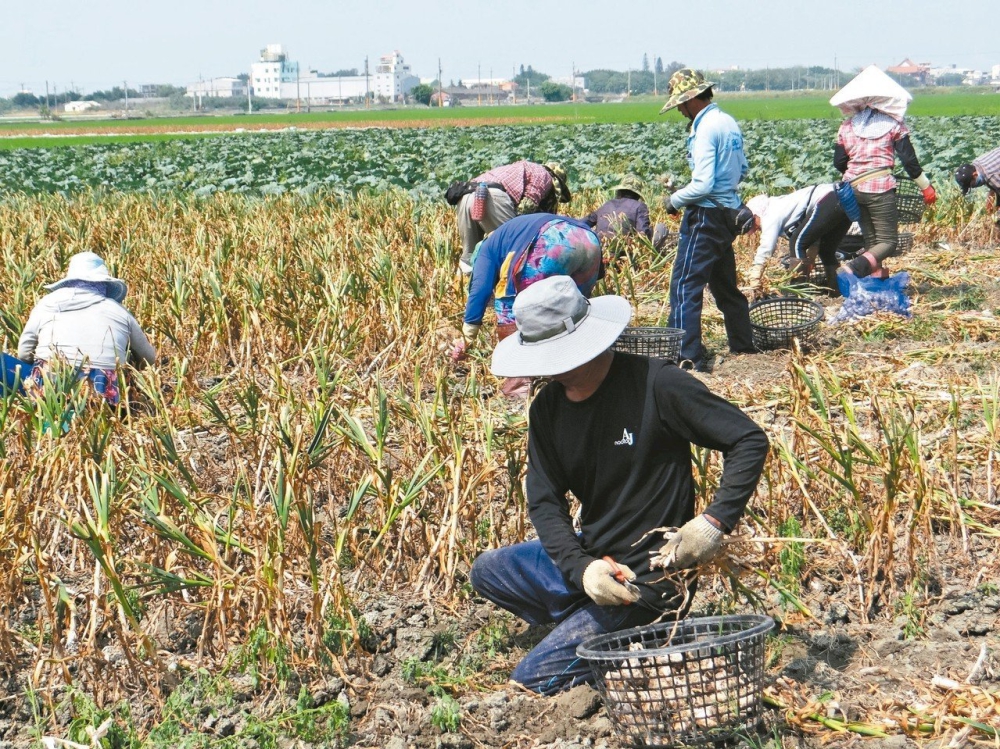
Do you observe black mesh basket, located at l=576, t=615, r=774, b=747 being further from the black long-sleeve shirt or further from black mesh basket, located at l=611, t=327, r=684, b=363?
black mesh basket, located at l=611, t=327, r=684, b=363

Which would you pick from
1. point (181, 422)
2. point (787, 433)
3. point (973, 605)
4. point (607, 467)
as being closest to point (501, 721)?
point (607, 467)

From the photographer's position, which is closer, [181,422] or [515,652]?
[515,652]

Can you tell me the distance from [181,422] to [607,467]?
101 inches

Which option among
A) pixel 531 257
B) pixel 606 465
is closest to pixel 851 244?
pixel 531 257

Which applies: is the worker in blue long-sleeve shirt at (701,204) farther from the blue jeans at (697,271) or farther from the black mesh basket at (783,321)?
the black mesh basket at (783,321)

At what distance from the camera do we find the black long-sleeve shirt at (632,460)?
8.87 feet

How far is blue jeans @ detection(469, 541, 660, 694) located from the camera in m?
2.98

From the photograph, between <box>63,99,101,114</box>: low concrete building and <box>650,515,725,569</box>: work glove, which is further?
<box>63,99,101,114</box>: low concrete building

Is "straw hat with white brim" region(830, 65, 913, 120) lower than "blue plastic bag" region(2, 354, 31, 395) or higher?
higher

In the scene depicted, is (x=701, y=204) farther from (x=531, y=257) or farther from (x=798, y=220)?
(x=798, y=220)

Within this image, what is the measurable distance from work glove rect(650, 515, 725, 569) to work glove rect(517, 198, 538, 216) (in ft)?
10.5

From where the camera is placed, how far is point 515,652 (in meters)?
3.32

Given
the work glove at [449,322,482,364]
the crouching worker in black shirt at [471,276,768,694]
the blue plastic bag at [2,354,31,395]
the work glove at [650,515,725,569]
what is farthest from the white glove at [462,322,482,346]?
the work glove at [650,515,725,569]

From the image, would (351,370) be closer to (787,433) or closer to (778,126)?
(787,433)
